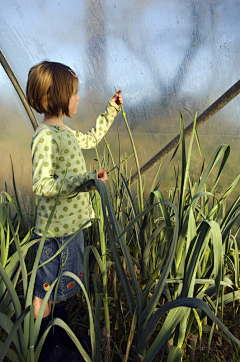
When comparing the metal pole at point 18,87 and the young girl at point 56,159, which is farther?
the metal pole at point 18,87

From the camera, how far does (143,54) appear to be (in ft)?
3.89

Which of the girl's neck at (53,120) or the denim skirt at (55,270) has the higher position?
the girl's neck at (53,120)

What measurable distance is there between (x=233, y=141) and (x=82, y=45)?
0.87m

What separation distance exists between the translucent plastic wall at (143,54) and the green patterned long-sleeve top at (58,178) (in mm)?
641

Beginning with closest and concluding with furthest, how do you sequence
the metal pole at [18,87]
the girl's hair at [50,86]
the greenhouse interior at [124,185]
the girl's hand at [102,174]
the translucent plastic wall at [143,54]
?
the greenhouse interior at [124,185] → the girl's hand at [102,174] → the girl's hair at [50,86] → the translucent plastic wall at [143,54] → the metal pole at [18,87]

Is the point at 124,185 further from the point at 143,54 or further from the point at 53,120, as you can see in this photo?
the point at 143,54

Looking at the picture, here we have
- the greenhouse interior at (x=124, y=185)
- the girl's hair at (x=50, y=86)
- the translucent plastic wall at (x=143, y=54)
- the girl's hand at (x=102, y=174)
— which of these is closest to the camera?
the greenhouse interior at (x=124, y=185)

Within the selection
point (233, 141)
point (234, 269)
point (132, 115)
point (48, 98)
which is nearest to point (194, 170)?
point (233, 141)

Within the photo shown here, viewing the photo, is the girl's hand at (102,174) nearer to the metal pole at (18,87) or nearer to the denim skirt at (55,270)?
the denim skirt at (55,270)

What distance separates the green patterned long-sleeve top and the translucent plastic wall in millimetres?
641

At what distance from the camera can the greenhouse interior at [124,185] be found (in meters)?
0.47

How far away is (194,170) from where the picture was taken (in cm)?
123


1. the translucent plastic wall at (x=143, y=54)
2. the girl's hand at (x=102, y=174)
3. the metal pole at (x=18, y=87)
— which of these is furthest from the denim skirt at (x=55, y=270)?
the metal pole at (x=18, y=87)

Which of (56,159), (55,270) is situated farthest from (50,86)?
(55,270)
